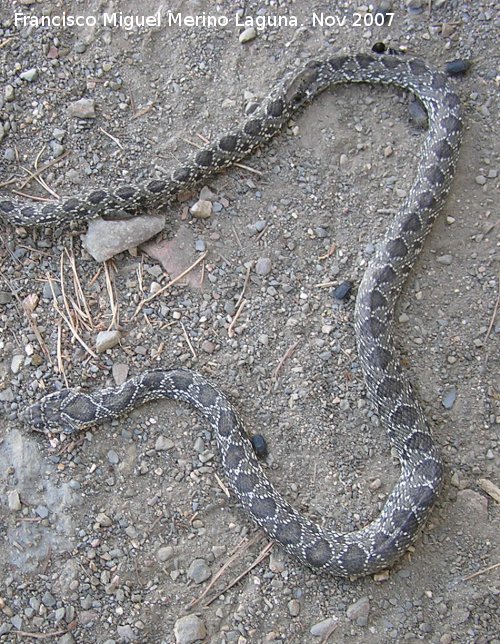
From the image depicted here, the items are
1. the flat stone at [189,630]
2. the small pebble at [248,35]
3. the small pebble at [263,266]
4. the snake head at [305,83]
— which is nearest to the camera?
the flat stone at [189,630]

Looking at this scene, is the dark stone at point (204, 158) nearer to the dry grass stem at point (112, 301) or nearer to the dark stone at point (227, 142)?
Answer: the dark stone at point (227, 142)

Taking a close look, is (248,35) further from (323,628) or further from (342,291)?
(323,628)

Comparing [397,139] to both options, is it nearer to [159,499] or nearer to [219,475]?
[219,475]

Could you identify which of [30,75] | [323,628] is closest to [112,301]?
[30,75]

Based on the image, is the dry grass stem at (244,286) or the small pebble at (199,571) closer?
the small pebble at (199,571)

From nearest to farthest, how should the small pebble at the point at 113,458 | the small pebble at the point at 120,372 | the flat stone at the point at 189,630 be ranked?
the flat stone at the point at 189,630 < the small pebble at the point at 113,458 < the small pebble at the point at 120,372

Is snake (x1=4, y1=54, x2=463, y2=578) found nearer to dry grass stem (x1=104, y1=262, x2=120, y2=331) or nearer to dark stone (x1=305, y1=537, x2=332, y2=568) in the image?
dark stone (x1=305, y1=537, x2=332, y2=568)

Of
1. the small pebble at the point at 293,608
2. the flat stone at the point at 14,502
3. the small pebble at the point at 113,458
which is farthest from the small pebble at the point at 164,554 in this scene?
the flat stone at the point at 14,502
